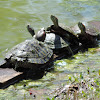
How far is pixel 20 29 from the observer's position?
23.3ft

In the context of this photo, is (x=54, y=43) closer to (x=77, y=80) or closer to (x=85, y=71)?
(x=85, y=71)

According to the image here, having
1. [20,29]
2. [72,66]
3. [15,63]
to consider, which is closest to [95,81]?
[72,66]

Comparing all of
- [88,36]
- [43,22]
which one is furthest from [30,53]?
[43,22]

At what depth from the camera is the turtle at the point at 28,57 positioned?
11.8 ft

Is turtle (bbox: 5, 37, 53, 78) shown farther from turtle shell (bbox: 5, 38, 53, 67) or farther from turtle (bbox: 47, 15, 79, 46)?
turtle (bbox: 47, 15, 79, 46)

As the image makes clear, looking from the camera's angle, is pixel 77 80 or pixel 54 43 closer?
pixel 77 80

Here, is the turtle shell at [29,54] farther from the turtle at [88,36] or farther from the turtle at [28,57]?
the turtle at [88,36]

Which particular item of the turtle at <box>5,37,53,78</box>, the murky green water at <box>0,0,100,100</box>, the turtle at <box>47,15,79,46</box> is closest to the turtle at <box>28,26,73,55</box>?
the turtle at <box>47,15,79,46</box>

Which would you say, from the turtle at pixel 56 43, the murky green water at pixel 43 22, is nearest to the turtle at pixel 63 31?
the turtle at pixel 56 43

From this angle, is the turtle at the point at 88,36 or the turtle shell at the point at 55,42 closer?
the turtle shell at the point at 55,42

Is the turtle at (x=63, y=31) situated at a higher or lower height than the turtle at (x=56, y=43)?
higher

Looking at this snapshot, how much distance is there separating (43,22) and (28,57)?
15.0ft

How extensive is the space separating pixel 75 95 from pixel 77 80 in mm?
453

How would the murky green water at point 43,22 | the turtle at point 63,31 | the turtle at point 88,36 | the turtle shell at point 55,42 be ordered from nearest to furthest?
the murky green water at point 43,22 < the turtle shell at point 55,42 < the turtle at point 63,31 < the turtle at point 88,36
